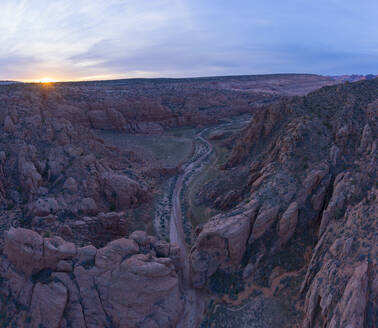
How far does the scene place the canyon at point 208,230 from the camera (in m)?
15.8

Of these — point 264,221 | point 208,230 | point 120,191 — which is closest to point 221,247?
point 208,230

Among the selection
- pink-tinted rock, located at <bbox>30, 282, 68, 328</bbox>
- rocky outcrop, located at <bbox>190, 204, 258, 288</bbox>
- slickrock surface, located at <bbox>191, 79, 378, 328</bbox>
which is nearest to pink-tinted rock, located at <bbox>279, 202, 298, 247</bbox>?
slickrock surface, located at <bbox>191, 79, 378, 328</bbox>

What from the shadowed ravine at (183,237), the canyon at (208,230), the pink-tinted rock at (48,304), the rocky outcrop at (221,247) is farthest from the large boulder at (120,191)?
the pink-tinted rock at (48,304)

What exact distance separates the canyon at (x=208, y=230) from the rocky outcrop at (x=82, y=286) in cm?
6

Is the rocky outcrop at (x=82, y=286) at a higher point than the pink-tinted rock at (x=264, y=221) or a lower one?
lower

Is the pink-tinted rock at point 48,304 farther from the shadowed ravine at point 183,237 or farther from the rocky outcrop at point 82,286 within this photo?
the shadowed ravine at point 183,237

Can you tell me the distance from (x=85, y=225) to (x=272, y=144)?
19.0 m

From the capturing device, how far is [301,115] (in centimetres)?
2772

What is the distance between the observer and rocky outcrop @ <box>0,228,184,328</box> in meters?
15.8

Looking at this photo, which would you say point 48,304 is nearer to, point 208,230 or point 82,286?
point 82,286

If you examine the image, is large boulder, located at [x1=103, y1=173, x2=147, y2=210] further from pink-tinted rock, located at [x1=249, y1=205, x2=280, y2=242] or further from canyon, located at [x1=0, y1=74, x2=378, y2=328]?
pink-tinted rock, located at [x1=249, y1=205, x2=280, y2=242]

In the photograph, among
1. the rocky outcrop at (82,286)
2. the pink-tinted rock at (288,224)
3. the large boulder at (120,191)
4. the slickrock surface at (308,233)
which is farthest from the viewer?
the large boulder at (120,191)

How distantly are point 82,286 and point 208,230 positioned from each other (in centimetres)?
916

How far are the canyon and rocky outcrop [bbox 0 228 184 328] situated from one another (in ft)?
0.20
